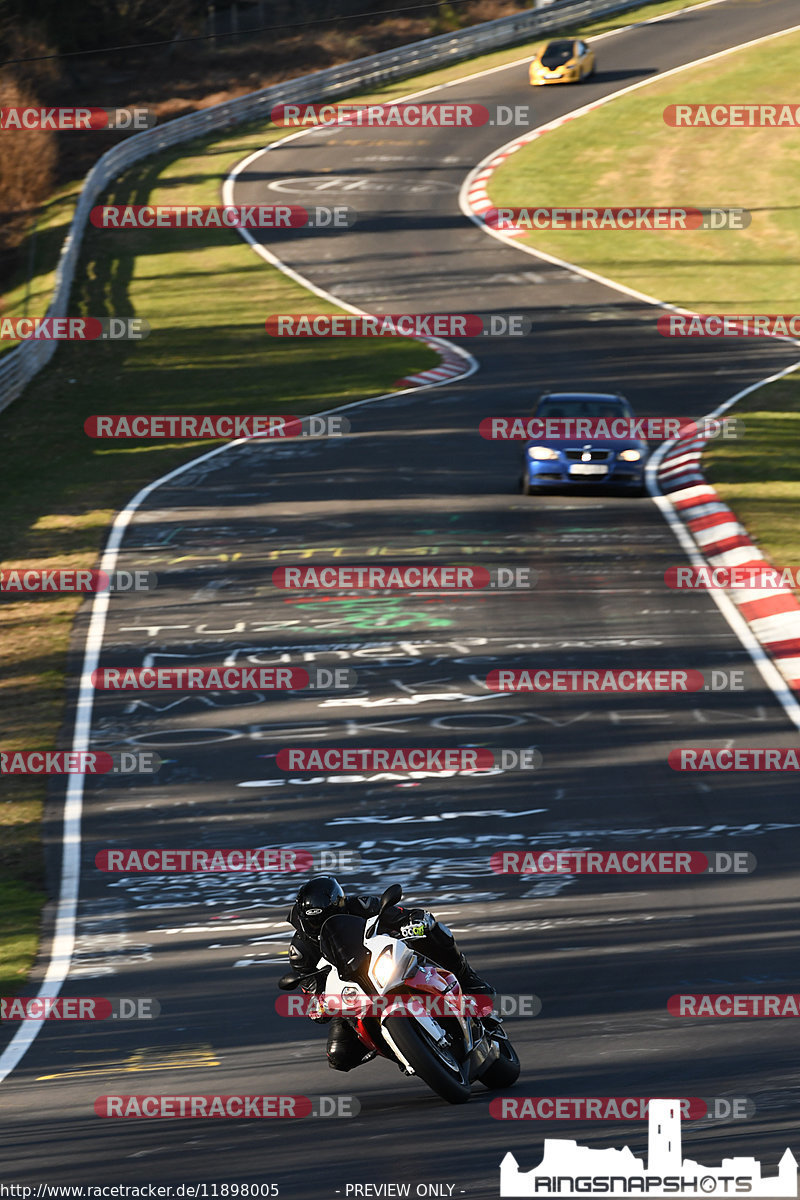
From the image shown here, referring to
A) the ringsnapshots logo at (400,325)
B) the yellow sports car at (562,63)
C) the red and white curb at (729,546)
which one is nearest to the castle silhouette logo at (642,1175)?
the red and white curb at (729,546)

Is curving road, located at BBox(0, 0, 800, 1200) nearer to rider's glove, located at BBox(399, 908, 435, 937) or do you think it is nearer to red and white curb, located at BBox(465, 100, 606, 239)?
rider's glove, located at BBox(399, 908, 435, 937)

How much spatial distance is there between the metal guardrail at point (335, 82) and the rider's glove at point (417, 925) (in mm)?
32741

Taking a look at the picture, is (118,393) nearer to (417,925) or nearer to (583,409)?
(583,409)

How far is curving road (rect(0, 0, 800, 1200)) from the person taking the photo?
25.5 feet

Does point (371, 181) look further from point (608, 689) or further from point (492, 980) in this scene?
point (492, 980)

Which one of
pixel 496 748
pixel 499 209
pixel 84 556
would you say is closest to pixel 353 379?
pixel 84 556

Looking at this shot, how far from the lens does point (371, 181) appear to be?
46938 millimetres

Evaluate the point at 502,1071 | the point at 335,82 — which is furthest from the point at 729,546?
the point at 335,82

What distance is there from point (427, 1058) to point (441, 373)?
24134 millimetres

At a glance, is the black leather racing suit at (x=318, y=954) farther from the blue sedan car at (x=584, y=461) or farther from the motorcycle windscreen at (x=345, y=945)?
the blue sedan car at (x=584, y=461)

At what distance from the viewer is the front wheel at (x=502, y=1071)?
309 inches

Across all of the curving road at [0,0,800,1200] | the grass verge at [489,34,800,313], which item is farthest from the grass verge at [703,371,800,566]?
the grass verge at [489,34,800,313]

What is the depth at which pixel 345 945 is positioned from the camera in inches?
304

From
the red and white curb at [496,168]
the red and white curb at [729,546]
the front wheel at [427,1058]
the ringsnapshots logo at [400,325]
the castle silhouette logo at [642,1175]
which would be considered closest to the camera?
the castle silhouette logo at [642,1175]
